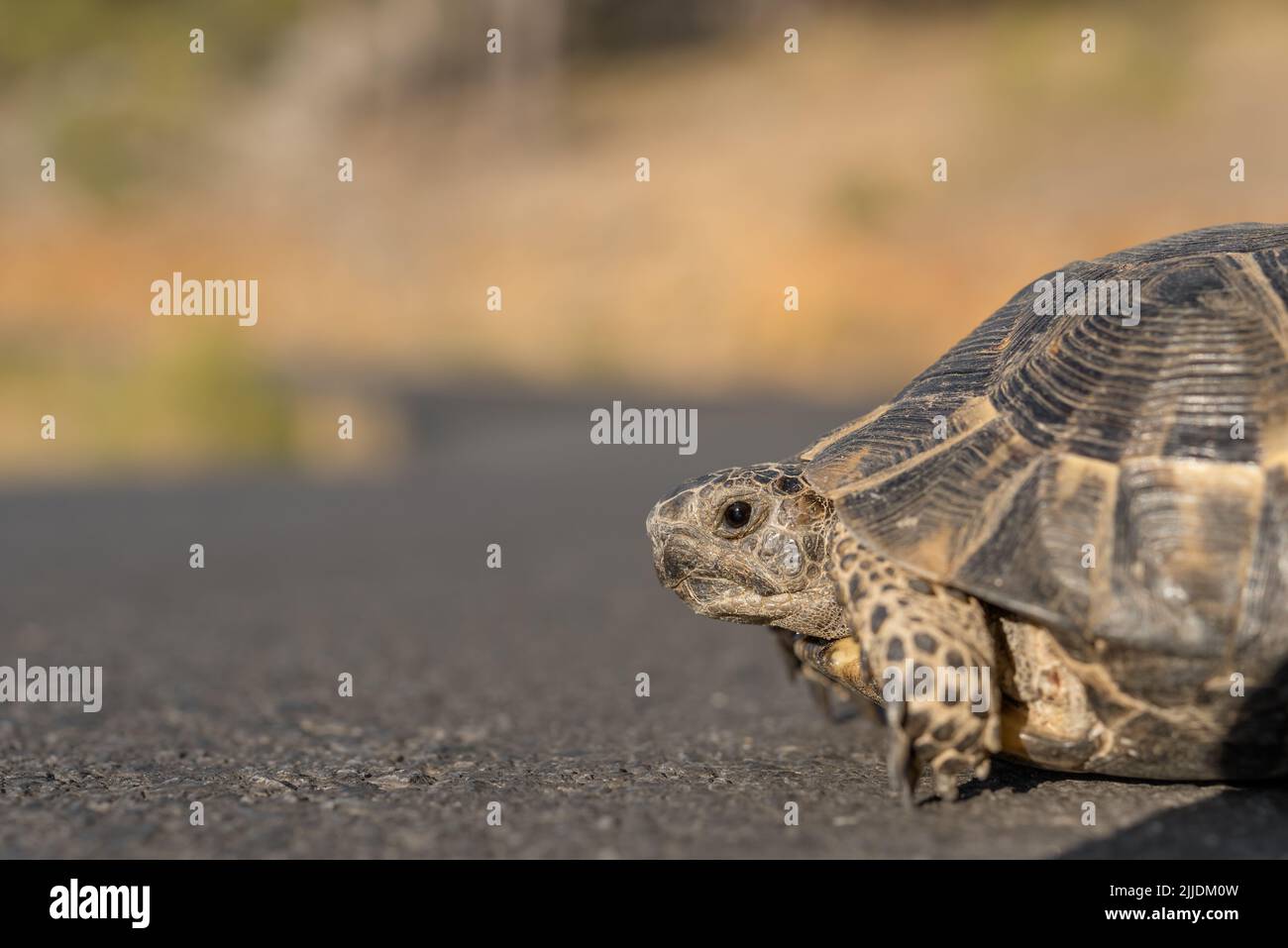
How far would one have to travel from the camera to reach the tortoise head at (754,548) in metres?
3.64

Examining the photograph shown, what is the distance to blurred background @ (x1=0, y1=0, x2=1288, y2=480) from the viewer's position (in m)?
23.1

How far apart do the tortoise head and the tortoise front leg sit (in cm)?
37

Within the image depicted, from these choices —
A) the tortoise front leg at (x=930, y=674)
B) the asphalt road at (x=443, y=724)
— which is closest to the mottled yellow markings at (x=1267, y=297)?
the tortoise front leg at (x=930, y=674)

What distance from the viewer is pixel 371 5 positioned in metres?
45.9

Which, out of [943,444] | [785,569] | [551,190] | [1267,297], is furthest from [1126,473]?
[551,190]

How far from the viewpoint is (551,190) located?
124 ft

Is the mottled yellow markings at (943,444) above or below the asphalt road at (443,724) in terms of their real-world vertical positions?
above

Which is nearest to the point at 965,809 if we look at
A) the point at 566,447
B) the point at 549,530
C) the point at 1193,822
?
the point at 1193,822

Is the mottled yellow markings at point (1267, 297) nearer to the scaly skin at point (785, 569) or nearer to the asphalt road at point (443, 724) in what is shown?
the scaly skin at point (785, 569)

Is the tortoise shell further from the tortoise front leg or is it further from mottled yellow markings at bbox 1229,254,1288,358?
the tortoise front leg

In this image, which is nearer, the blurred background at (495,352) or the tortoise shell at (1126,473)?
the tortoise shell at (1126,473)

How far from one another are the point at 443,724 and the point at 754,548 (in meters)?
1.63

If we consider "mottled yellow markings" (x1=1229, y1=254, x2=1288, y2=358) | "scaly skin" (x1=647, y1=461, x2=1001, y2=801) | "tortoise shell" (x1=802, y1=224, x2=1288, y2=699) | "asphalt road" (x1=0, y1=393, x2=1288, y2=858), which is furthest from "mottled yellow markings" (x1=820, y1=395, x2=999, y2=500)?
"asphalt road" (x1=0, y1=393, x2=1288, y2=858)

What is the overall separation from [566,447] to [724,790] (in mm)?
13937
